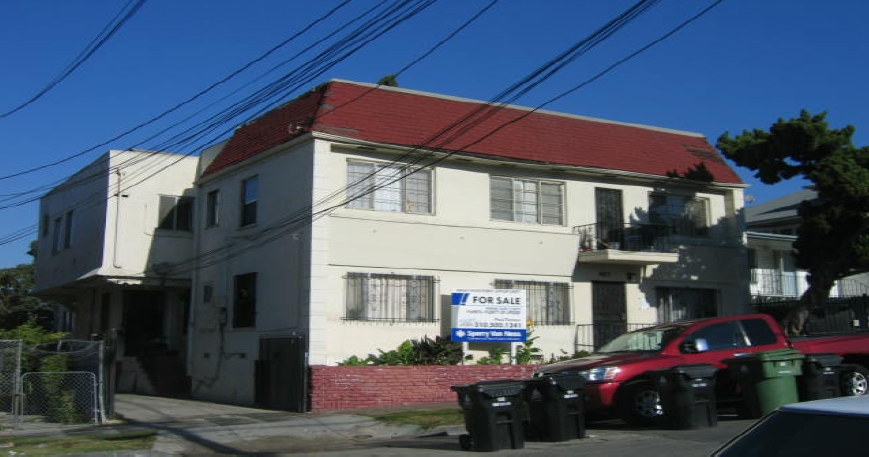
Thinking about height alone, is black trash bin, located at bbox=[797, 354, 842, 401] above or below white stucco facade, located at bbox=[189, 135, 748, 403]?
below

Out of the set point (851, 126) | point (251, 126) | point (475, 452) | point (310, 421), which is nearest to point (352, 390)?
point (310, 421)

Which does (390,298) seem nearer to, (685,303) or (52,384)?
(52,384)

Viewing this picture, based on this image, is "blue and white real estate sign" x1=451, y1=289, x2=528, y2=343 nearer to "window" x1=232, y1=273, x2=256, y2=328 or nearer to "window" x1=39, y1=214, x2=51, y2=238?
"window" x1=232, y1=273, x2=256, y2=328

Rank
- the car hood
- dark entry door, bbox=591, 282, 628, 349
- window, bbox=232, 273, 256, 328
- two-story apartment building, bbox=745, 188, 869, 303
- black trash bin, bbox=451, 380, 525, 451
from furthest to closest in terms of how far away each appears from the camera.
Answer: two-story apartment building, bbox=745, 188, 869, 303, dark entry door, bbox=591, 282, 628, 349, window, bbox=232, 273, 256, 328, the car hood, black trash bin, bbox=451, 380, 525, 451

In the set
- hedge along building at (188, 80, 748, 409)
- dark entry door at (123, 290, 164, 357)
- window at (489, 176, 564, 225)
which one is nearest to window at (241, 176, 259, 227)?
hedge along building at (188, 80, 748, 409)

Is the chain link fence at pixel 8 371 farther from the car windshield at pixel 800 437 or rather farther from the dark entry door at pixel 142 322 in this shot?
the car windshield at pixel 800 437

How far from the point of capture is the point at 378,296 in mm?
18203

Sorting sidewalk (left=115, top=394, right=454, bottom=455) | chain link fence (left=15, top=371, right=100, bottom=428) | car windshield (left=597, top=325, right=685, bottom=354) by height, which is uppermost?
car windshield (left=597, top=325, right=685, bottom=354)

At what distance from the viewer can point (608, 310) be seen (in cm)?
2106

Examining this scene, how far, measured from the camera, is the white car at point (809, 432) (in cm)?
433

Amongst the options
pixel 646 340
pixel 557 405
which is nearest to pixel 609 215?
pixel 646 340

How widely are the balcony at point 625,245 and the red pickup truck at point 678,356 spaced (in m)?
6.31

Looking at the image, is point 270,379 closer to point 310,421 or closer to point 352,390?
point 352,390

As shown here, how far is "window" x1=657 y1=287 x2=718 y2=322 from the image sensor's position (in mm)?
21922
